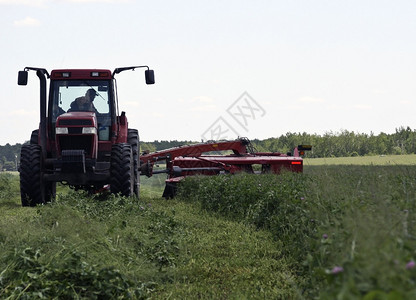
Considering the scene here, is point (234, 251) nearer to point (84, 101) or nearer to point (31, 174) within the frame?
point (31, 174)

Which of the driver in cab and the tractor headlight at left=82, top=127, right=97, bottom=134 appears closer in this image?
the tractor headlight at left=82, top=127, right=97, bottom=134

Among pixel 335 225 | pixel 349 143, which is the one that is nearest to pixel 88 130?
pixel 335 225

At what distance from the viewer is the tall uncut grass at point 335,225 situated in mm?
3158

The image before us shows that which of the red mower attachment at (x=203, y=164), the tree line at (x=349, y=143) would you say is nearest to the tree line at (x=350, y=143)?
the tree line at (x=349, y=143)

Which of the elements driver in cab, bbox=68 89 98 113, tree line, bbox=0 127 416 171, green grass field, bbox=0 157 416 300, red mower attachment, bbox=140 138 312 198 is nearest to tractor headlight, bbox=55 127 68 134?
driver in cab, bbox=68 89 98 113

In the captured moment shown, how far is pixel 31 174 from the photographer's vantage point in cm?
1309

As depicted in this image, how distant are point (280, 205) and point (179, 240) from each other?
199cm

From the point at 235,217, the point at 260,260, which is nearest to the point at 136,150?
the point at 235,217

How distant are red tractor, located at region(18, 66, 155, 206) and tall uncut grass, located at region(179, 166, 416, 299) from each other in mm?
2249

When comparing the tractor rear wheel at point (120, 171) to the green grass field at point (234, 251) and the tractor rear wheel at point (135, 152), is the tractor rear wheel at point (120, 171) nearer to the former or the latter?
the tractor rear wheel at point (135, 152)

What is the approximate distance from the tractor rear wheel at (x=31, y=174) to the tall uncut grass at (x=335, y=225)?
12.1 feet

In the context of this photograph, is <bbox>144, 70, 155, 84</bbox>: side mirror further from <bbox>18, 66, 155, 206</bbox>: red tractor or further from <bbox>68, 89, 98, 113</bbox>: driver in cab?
<bbox>68, 89, 98, 113</bbox>: driver in cab

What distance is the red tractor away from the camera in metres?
12.8

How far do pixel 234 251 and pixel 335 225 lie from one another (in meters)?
3.29
